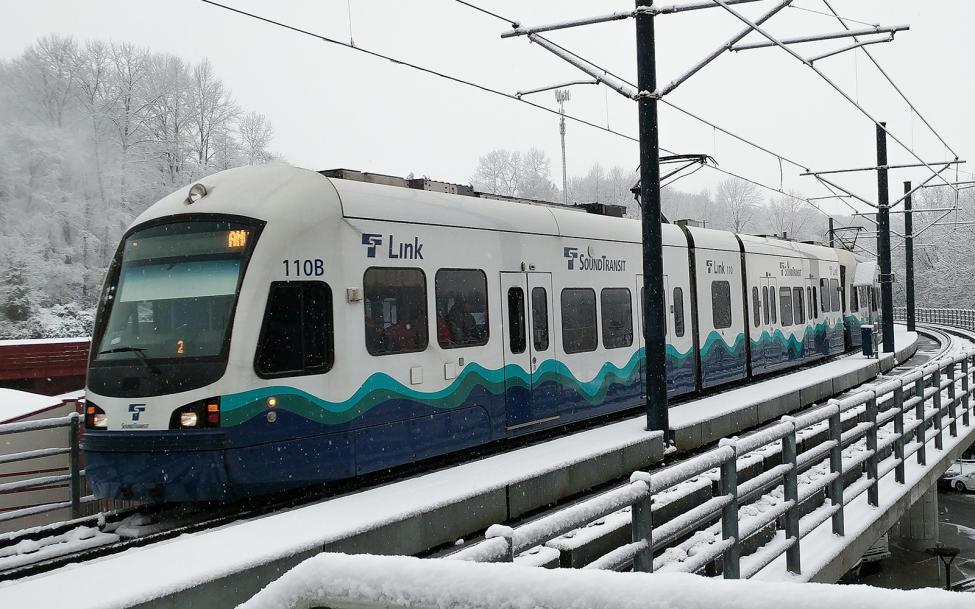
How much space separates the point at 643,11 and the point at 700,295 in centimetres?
685

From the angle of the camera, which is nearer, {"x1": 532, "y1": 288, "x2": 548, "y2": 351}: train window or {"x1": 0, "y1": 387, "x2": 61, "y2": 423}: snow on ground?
{"x1": 0, "y1": 387, "x2": 61, "y2": 423}: snow on ground

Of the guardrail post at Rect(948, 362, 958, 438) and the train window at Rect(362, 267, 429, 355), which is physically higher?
the train window at Rect(362, 267, 429, 355)

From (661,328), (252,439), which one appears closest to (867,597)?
(252,439)

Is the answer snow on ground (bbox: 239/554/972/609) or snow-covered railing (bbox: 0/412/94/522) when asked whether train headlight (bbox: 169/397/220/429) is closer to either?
snow-covered railing (bbox: 0/412/94/522)

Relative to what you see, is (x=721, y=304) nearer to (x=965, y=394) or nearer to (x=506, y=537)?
(x=965, y=394)

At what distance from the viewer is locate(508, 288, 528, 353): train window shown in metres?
11.5

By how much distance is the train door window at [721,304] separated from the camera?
17.5 metres

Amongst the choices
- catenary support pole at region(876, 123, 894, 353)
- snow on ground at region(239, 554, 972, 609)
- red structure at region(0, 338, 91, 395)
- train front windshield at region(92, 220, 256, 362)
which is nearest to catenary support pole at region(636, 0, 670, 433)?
train front windshield at region(92, 220, 256, 362)

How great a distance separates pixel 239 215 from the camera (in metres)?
8.70

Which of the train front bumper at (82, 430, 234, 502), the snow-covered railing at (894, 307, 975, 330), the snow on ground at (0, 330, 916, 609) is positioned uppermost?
the train front bumper at (82, 430, 234, 502)

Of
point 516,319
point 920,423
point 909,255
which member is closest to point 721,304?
point 920,423

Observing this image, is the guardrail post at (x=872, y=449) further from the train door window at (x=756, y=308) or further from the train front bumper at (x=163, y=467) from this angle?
the train door window at (x=756, y=308)

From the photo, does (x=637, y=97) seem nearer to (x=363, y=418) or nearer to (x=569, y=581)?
(x=363, y=418)

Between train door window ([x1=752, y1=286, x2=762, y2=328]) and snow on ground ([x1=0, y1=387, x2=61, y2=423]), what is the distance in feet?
45.1
